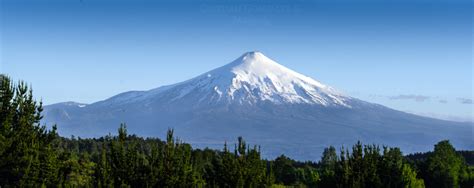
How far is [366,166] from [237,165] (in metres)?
7.99

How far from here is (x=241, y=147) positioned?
28.6 metres

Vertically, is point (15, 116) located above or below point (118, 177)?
above

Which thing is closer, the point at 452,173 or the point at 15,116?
the point at 15,116

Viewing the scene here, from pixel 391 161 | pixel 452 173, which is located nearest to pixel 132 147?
pixel 391 161

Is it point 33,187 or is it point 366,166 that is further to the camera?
point 366,166

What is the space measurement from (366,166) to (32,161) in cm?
1609

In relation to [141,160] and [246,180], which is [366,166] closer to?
[246,180]

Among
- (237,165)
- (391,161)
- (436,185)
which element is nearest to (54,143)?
(237,165)

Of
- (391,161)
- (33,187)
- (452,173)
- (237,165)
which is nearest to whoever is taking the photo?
(33,187)

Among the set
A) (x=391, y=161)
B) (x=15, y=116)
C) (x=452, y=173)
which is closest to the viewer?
(x=15, y=116)

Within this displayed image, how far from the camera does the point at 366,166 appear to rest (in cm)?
3198

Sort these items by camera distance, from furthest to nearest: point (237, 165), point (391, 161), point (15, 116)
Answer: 1. point (391, 161)
2. point (15, 116)
3. point (237, 165)

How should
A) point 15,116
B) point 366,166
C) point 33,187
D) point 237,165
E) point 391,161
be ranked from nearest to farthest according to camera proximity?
1. point 33,187
2. point 237,165
3. point 15,116
4. point 366,166
5. point 391,161

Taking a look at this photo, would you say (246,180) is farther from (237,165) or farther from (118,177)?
(118,177)
